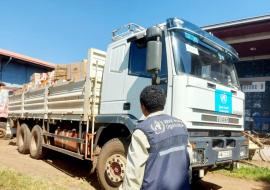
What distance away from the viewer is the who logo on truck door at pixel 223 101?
565cm

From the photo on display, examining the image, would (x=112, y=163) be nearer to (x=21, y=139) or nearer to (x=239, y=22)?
(x=21, y=139)

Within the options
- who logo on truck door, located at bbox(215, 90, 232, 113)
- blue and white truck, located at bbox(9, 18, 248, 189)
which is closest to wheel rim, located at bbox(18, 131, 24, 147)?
blue and white truck, located at bbox(9, 18, 248, 189)

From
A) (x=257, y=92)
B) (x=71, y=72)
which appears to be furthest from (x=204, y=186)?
(x=257, y=92)

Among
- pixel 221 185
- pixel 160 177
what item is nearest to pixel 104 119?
pixel 221 185

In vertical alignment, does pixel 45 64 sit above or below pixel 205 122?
above

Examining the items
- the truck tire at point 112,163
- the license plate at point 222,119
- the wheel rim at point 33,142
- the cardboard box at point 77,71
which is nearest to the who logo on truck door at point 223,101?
the license plate at point 222,119

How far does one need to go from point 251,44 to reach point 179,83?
10.5 meters

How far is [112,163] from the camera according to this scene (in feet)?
19.1

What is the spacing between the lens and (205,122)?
5.39 meters

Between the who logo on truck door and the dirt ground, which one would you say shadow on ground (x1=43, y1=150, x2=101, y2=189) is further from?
the who logo on truck door

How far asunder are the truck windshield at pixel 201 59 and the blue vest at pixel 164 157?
2613mm

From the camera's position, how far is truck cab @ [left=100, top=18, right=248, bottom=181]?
5113 mm

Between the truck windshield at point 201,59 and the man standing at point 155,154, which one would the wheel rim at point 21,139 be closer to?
the truck windshield at point 201,59

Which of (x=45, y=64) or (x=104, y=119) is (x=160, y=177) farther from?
(x=45, y=64)
